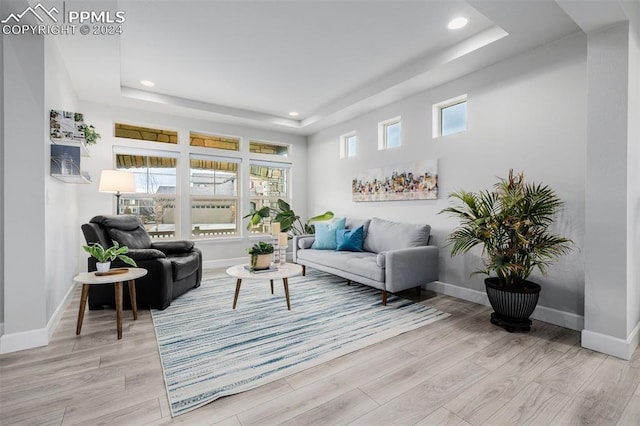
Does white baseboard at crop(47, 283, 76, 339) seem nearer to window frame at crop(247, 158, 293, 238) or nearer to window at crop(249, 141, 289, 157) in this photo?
window frame at crop(247, 158, 293, 238)

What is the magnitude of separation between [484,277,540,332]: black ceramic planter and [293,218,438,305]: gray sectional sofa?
2.72 feet

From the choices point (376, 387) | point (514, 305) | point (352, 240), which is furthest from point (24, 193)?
point (514, 305)

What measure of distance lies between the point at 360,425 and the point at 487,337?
1.57 m

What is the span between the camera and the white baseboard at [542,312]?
8.64ft

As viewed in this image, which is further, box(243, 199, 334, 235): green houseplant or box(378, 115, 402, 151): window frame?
box(243, 199, 334, 235): green houseplant

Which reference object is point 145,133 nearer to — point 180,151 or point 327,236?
point 180,151

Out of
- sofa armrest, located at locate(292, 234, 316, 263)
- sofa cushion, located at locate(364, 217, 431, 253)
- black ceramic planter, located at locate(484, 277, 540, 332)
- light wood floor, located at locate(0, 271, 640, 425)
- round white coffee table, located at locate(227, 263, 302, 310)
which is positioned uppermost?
sofa cushion, located at locate(364, 217, 431, 253)

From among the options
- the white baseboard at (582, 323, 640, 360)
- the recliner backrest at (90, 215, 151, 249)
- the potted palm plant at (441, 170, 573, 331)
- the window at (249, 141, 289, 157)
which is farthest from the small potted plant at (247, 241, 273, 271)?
the window at (249, 141, 289, 157)

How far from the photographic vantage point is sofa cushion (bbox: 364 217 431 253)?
12.1 feet

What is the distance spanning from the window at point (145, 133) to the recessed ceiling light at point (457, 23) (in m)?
4.40

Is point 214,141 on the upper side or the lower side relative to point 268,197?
upper

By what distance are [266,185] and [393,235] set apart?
304 centimetres

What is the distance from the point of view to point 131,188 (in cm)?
407

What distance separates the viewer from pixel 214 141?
5477 mm
